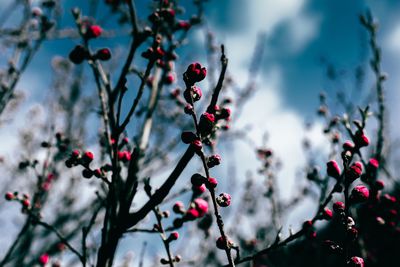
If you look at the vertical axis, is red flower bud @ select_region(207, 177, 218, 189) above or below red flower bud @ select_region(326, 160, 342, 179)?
below

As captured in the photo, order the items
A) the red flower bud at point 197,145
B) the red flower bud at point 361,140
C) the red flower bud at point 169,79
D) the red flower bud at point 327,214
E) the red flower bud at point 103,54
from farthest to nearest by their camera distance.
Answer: the red flower bud at point 169,79 < the red flower bud at point 103,54 < the red flower bud at point 361,140 < the red flower bud at point 327,214 < the red flower bud at point 197,145

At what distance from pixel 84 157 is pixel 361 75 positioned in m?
4.77

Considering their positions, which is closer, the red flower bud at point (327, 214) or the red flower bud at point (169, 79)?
the red flower bud at point (327, 214)

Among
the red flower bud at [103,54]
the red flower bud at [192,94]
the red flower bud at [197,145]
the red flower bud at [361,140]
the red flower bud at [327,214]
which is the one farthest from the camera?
the red flower bud at [103,54]

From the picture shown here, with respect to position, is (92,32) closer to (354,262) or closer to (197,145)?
(197,145)

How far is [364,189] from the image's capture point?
155 centimetres

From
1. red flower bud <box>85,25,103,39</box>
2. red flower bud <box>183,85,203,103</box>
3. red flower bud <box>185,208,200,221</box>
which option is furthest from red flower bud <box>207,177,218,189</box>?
red flower bud <box>85,25,103,39</box>

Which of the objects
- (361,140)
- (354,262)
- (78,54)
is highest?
(78,54)

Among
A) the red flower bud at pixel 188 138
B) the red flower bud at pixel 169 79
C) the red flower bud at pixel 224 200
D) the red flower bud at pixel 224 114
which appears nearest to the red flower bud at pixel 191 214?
the red flower bud at pixel 224 200

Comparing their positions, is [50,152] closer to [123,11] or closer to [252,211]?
[123,11]

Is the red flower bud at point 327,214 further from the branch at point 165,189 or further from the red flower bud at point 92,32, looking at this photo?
the red flower bud at point 92,32

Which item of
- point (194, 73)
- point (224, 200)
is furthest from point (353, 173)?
point (194, 73)

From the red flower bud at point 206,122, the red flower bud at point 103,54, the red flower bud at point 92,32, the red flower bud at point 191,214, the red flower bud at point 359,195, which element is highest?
the red flower bud at point 92,32

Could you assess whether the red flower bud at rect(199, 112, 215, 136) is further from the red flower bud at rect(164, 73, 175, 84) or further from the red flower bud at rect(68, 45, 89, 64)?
the red flower bud at rect(164, 73, 175, 84)
